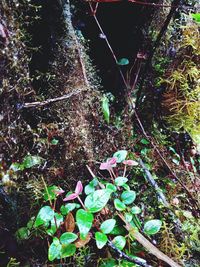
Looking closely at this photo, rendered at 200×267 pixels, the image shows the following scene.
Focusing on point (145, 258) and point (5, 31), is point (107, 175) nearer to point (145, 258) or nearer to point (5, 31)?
point (145, 258)

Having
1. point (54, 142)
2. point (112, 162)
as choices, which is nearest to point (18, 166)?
point (54, 142)

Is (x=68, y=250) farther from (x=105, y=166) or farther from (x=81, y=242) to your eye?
(x=105, y=166)

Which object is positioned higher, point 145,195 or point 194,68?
point 194,68

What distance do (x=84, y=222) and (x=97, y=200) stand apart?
0.10m

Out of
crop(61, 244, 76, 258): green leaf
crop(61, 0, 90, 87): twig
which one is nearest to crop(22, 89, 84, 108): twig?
crop(61, 0, 90, 87): twig

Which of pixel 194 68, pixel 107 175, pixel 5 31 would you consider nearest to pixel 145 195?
pixel 107 175

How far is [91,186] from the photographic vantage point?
4.07 feet

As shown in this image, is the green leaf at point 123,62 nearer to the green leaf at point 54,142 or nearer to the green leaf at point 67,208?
the green leaf at point 54,142

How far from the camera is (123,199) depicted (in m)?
1.24

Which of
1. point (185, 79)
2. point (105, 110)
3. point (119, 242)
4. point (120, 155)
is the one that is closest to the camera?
point (119, 242)

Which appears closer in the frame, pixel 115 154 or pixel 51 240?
pixel 51 240

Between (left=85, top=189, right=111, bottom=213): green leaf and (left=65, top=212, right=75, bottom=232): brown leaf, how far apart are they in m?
0.08

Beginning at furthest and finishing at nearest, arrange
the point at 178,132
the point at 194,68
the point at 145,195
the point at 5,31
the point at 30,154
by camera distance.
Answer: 1. the point at 178,132
2. the point at 194,68
3. the point at 145,195
4. the point at 30,154
5. the point at 5,31

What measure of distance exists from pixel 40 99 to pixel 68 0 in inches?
19.6
